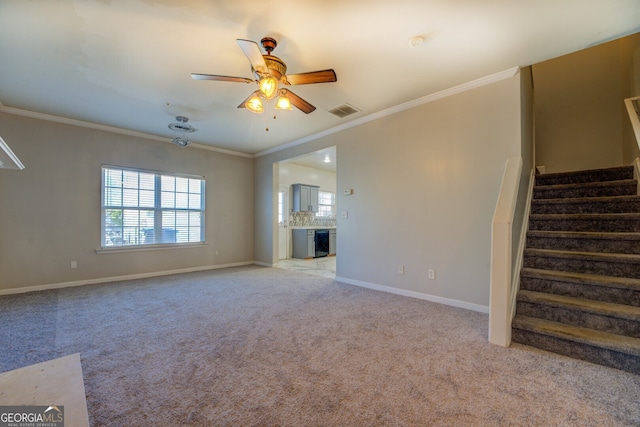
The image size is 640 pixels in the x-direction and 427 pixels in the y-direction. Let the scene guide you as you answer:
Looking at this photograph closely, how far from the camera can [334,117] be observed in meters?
4.27

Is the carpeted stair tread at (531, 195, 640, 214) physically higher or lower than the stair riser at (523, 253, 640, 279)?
higher

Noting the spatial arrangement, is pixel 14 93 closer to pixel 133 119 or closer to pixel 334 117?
pixel 133 119

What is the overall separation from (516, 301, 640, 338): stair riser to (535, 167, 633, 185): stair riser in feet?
6.72

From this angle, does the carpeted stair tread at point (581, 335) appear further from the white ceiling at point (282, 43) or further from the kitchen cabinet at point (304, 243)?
the kitchen cabinet at point (304, 243)

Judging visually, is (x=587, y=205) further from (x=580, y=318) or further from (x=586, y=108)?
(x=586, y=108)

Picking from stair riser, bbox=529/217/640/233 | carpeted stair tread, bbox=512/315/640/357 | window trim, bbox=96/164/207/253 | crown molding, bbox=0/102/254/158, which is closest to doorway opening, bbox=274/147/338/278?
window trim, bbox=96/164/207/253

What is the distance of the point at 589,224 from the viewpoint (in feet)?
9.43

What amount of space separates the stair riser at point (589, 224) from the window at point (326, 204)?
592 cm

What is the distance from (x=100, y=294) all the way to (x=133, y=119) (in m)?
2.65

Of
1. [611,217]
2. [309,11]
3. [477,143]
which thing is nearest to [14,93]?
[309,11]

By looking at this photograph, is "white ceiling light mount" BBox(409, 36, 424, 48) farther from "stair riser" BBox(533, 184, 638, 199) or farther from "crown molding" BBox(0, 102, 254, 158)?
"crown molding" BBox(0, 102, 254, 158)

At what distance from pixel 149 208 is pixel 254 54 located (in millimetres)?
4210

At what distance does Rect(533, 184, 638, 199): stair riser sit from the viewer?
3004 millimetres

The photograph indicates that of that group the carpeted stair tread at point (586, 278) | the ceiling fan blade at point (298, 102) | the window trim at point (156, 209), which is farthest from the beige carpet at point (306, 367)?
the ceiling fan blade at point (298, 102)
